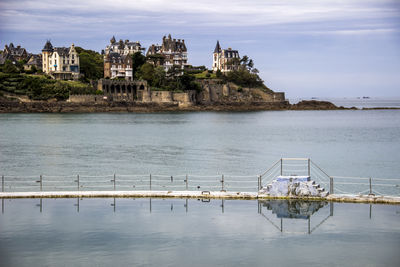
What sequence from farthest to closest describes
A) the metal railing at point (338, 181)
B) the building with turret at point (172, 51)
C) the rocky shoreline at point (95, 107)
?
the building with turret at point (172, 51) < the rocky shoreline at point (95, 107) < the metal railing at point (338, 181)

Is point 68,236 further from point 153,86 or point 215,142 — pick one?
point 153,86

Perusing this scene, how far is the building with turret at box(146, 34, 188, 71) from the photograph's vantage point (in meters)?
131

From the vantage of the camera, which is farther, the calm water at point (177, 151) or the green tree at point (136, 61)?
the green tree at point (136, 61)

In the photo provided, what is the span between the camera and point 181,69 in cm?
12462

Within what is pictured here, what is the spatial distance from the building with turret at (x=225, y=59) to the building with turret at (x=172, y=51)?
7.64 metres

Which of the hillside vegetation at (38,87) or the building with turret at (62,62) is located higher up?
the building with turret at (62,62)

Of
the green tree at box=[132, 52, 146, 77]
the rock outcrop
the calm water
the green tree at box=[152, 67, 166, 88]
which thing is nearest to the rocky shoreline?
the green tree at box=[152, 67, 166, 88]

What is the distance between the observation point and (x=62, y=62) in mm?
112562

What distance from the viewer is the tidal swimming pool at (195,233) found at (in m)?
15.7

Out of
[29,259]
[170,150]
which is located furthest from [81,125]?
[29,259]

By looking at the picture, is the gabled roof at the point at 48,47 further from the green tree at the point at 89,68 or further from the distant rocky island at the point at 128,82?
the green tree at the point at 89,68

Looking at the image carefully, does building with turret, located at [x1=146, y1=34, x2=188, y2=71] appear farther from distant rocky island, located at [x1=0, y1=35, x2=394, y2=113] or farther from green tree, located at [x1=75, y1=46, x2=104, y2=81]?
green tree, located at [x1=75, y1=46, x2=104, y2=81]

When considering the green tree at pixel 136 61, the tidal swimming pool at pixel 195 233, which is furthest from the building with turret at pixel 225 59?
the tidal swimming pool at pixel 195 233

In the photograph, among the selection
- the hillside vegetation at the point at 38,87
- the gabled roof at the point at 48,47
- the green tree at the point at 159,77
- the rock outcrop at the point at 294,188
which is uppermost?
the gabled roof at the point at 48,47
